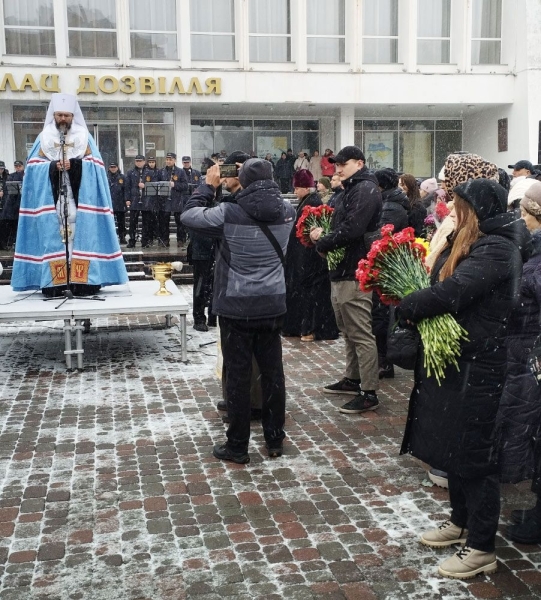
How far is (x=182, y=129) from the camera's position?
25781 millimetres

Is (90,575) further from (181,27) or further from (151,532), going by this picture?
(181,27)

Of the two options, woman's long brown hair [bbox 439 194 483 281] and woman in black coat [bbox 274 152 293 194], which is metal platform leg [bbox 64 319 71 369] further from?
woman in black coat [bbox 274 152 293 194]

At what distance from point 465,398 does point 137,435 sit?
3.06 metres

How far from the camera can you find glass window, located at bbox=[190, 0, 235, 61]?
2525cm

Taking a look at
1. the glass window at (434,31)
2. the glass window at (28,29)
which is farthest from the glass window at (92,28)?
the glass window at (434,31)

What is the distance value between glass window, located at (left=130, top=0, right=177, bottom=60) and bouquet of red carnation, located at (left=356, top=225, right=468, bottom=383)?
73.5ft

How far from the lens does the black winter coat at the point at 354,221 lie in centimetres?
591

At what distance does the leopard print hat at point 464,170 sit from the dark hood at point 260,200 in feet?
4.27

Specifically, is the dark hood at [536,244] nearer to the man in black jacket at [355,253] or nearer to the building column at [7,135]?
the man in black jacket at [355,253]

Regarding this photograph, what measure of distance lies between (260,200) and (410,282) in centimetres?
139

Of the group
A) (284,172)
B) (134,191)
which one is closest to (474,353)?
(134,191)

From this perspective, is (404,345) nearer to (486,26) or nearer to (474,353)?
(474,353)

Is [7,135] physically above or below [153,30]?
below

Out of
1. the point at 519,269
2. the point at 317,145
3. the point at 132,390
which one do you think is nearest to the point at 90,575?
the point at 519,269
